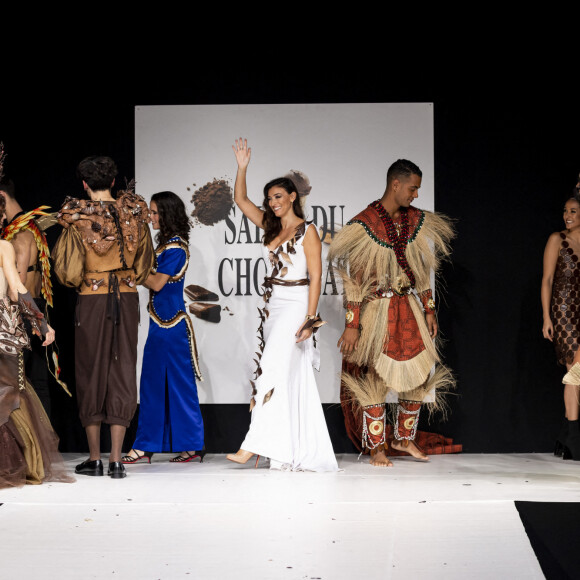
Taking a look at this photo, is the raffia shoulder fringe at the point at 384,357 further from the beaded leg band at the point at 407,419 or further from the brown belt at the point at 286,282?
the brown belt at the point at 286,282

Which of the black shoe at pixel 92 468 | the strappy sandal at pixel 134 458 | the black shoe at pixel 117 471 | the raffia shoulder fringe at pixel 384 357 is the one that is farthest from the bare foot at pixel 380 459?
the black shoe at pixel 92 468

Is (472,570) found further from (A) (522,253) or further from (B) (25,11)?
(B) (25,11)

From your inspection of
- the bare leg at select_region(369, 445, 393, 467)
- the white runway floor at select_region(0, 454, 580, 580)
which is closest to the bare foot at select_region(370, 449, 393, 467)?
the bare leg at select_region(369, 445, 393, 467)

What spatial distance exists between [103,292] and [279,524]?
5.96 feet

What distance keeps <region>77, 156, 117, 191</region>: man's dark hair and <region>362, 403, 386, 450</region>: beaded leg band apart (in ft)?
6.58

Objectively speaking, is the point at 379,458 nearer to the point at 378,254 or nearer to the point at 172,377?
→ the point at 378,254

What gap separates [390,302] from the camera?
18.6ft

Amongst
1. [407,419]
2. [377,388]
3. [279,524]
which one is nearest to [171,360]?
[377,388]

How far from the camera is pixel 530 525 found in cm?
379

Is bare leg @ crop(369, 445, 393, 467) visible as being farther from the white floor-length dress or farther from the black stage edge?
the black stage edge

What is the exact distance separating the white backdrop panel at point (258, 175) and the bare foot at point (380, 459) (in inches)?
24.5

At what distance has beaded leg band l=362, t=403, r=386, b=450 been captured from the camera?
5598 mm

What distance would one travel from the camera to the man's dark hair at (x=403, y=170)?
5602mm

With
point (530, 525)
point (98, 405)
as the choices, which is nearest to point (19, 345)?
point (98, 405)
